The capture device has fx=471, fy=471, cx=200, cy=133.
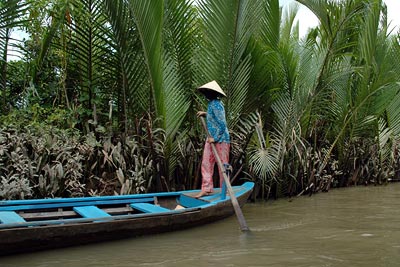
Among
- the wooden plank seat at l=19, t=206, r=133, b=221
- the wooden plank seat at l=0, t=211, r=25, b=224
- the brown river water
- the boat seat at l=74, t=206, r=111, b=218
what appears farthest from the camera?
the wooden plank seat at l=19, t=206, r=133, b=221

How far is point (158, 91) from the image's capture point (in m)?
6.11

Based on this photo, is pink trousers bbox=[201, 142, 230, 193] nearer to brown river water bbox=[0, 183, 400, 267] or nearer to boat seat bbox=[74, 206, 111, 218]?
brown river water bbox=[0, 183, 400, 267]

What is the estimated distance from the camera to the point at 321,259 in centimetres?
366

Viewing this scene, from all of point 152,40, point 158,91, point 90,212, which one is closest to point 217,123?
point 158,91

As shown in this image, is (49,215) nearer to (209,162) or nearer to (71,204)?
(71,204)

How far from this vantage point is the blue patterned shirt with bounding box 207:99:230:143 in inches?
224

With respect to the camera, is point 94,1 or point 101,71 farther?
point 101,71

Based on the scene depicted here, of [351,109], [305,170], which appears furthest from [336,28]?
[305,170]

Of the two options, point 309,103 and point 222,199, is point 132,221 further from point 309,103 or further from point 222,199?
point 309,103

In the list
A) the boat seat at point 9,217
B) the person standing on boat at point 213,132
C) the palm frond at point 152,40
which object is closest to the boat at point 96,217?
the boat seat at point 9,217

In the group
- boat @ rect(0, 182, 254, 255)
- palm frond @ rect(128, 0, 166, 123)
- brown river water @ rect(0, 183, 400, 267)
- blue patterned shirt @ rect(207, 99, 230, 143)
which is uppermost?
palm frond @ rect(128, 0, 166, 123)

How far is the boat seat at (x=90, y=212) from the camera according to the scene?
4.44 meters

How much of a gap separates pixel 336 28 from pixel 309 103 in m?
1.17

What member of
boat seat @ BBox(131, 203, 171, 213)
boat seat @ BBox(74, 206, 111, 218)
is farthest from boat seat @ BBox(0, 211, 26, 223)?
boat seat @ BBox(131, 203, 171, 213)
